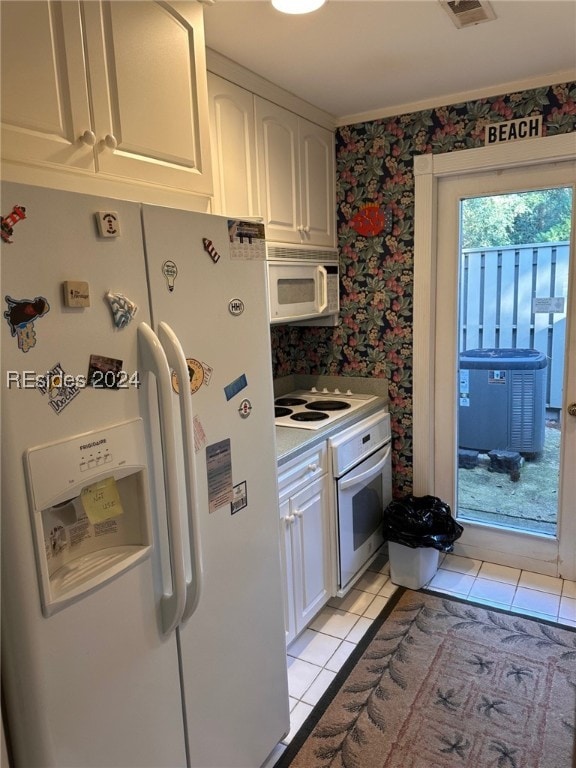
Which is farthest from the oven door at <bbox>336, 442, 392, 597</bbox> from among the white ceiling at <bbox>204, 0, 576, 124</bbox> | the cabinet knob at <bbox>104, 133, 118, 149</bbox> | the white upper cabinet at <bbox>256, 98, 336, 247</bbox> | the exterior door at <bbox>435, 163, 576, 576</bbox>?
the white ceiling at <bbox>204, 0, 576, 124</bbox>

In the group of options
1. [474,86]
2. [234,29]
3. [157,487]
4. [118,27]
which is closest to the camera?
[157,487]

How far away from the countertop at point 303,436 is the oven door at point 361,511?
22cm

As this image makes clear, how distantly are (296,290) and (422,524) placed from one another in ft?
4.41

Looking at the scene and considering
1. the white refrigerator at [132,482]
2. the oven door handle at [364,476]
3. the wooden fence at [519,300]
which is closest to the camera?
the white refrigerator at [132,482]

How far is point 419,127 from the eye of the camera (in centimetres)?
274

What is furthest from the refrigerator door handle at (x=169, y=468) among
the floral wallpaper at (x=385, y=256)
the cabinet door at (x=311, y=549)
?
the floral wallpaper at (x=385, y=256)

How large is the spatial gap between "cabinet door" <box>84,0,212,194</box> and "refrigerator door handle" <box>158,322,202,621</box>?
502mm

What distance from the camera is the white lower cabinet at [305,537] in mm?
2135

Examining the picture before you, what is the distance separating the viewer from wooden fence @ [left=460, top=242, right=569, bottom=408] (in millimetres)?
2648

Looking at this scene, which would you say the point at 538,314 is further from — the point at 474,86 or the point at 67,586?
the point at 67,586

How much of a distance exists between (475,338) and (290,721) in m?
2.01

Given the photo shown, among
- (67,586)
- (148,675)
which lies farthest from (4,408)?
(148,675)

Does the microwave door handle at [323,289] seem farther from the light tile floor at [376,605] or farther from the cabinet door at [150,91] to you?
the light tile floor at [376,605]

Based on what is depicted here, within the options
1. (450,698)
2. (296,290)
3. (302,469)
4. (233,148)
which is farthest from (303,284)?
(450,698)
